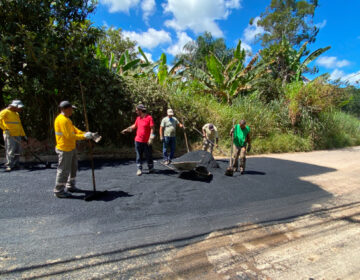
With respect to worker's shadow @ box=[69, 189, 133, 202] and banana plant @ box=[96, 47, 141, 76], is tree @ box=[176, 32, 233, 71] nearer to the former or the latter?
banana plant @ box=[96, 47, 141, 76]

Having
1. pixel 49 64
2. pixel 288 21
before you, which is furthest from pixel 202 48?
pixel 49 64

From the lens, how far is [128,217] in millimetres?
3021

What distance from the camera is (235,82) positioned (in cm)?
1152

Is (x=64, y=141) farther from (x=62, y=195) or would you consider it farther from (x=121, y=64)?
(x=121, y=64)

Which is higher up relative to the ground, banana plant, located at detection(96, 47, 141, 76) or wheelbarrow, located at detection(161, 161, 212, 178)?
banana plant, located at detection(96, 47, 141, 76)

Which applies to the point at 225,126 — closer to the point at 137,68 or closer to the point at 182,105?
the point at 182,105

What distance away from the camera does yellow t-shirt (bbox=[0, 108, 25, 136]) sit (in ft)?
16.0

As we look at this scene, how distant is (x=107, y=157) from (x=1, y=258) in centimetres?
516

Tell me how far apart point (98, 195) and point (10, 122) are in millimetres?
3188

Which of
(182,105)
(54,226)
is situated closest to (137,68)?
(182,105)

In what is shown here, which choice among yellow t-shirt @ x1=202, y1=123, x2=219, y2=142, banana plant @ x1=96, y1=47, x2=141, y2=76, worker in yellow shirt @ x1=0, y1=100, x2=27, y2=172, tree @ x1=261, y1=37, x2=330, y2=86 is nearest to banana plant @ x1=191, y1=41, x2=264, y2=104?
tree @ x1=261, y1=37, x2=330, y2=86

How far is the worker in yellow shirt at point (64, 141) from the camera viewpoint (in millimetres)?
3359

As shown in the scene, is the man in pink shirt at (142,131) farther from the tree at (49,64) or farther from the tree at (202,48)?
the tree at (202,48)

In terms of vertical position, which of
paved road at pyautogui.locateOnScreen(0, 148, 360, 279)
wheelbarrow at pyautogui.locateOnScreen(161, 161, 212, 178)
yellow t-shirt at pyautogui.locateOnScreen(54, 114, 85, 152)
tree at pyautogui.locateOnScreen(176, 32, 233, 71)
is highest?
tree at pyautogui.locateOnScreen(176, 32, 233, 71)
